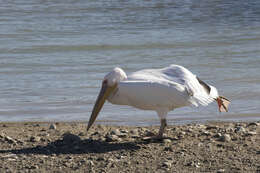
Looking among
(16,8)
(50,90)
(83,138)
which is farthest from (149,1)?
(83,138)

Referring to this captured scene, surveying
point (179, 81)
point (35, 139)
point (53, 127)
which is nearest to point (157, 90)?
point (179, 81)

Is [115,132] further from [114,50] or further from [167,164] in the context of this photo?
[114,50]

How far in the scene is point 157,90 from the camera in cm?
543

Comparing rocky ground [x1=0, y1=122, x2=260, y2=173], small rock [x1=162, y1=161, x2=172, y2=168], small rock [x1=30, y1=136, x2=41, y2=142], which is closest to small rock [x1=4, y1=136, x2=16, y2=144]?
rocky ground [x1=0, y1=122, x2=260, y2=173]

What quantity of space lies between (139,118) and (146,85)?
1.59 m

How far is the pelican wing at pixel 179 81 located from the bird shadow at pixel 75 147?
0.65 m

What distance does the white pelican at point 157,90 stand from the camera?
17.8 feet

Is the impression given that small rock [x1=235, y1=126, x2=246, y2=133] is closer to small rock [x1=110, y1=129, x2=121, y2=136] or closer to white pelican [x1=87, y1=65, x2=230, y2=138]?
white pelican [x1=87, y1=65, x2=230, y2=138]

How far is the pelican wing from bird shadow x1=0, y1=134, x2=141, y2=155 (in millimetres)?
649

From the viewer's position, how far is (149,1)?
58.4 feet

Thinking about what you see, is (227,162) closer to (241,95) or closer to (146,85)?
(146,85)

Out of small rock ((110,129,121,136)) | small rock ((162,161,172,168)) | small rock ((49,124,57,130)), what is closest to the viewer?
small rock ((162,161,172,168))

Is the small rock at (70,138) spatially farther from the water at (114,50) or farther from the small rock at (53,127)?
the water at (114,50)

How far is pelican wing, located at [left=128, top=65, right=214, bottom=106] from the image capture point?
5.51 metres
